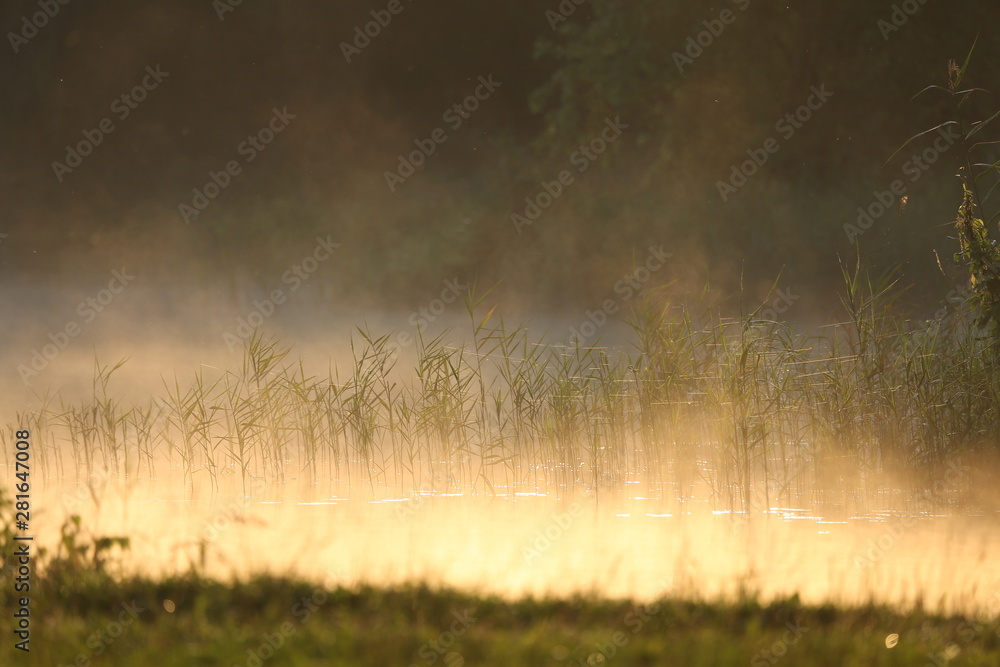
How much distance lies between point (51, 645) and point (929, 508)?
5.97 metres

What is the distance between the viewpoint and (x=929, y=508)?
8031 mm

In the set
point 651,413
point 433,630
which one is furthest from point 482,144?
point 433,630

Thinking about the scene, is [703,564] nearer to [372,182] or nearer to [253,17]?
[372,182]

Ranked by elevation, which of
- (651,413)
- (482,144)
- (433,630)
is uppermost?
(482,144)

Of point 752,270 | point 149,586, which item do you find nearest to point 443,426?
point 149,586

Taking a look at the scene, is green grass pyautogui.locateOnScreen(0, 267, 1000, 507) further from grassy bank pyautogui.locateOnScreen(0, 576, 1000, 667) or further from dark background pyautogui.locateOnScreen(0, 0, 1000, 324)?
dark background pyautogui.locateOnScreen(0, 0, 1000, 324)

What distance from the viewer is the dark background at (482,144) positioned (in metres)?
15.7

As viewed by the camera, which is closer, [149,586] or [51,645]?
[51,645]

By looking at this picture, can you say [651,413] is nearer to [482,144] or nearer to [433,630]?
[433,630]

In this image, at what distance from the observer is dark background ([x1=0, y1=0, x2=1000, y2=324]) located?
15.7 m

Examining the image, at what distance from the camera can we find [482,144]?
68.2 feet

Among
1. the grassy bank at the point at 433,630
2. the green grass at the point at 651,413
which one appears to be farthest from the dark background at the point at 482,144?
the grassy bank at the point at 433,630

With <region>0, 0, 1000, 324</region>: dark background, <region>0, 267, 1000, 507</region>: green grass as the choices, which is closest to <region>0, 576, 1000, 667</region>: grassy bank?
<region>0, 267, 1000, 507</region>: green grass

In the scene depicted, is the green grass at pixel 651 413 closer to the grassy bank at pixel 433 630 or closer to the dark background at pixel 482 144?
the grassy bank at pixel 433 630
